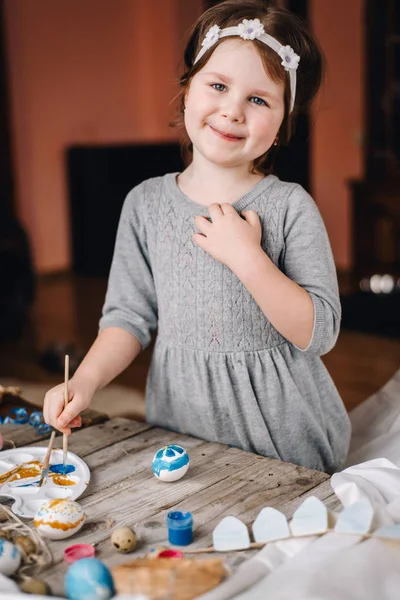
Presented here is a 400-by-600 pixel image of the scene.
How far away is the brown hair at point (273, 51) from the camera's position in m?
1.19

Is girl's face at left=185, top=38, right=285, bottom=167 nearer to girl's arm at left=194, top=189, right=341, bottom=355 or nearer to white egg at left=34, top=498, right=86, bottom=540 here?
girl's arm at left=194, top=189, right=341, bottom=355

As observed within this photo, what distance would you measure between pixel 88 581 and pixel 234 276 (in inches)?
24.8

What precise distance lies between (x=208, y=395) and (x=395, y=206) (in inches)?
164

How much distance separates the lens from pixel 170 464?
97 centimetres

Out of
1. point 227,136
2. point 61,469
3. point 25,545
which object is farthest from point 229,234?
point 25,545

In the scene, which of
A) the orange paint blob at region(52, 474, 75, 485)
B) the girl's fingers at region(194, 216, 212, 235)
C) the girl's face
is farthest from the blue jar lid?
the girl's face

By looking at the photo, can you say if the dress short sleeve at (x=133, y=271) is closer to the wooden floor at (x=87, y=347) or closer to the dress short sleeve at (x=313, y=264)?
the dress short sleeve at (x=313, y=264)

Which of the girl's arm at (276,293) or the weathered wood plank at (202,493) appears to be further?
the girl's arm at (276,293)

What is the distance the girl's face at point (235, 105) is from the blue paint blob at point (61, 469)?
1.73ft

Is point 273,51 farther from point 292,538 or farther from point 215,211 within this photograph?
point 292,538

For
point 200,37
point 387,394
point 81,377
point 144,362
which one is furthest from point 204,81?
point 144,362

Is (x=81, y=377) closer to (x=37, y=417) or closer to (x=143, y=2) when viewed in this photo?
(x=37, y=417)

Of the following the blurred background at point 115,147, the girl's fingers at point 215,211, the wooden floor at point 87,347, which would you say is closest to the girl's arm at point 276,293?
the girl's fingers at point 215,211

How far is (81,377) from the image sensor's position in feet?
3.85
